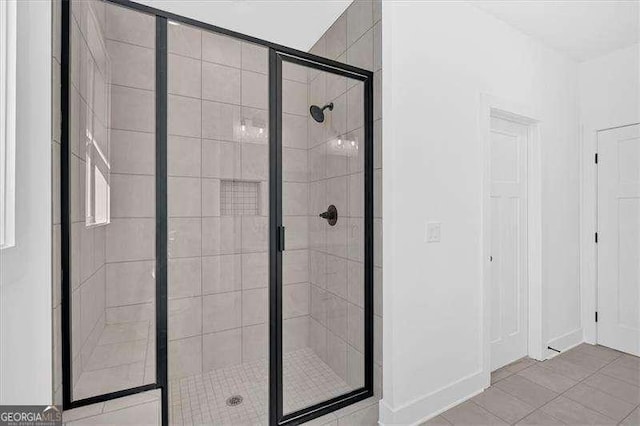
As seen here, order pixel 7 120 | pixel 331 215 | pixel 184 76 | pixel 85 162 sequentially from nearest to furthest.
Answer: pixel 7 120 < pixel 85 162 < pixel 184 76 < pixel 331 215

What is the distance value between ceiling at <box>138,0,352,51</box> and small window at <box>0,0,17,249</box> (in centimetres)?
119

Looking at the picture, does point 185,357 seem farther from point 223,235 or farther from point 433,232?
point 433,232

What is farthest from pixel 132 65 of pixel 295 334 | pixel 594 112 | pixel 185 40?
pixel 594 112

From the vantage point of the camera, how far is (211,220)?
1874 millimetres

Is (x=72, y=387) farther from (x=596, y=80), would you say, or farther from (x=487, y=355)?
(x=596, y=80)

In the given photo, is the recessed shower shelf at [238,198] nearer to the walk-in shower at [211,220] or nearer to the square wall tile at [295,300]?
the walk-in shower at [211,220]

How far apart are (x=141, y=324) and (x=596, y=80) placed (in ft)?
13.6

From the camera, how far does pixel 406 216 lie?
1.90 metres

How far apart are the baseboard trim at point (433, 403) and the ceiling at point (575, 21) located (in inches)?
102

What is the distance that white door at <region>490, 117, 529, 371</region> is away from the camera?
8.34 feet

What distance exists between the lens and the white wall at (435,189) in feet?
6.09

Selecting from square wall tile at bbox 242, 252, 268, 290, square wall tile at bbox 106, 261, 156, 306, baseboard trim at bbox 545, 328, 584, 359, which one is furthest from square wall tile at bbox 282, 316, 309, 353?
baseboard trim at bbox 545, 328, 584, 359

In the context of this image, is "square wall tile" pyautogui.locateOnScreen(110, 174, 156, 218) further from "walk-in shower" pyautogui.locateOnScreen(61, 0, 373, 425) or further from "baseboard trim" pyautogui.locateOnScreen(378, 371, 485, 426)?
"baseboard trim" pyautogui.locateOnScreen(378, 371, 485, 426)

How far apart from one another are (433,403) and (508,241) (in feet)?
4.77
